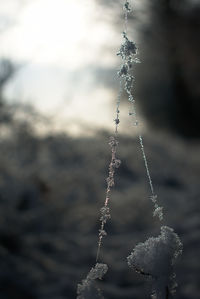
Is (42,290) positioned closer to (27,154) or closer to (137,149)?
(27,154)

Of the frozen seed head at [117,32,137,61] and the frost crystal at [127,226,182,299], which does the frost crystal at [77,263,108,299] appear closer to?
the frost crystal at [127,226,182,299]

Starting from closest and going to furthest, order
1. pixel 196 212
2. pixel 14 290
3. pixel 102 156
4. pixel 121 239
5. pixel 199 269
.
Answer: pixel 14 290 < pixel 199 269 < pixel 121 239 < pixel 196 212 < pixel 102 156

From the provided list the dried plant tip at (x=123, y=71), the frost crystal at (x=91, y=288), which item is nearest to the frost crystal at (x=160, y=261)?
the frost crystal at (x=91, y=288)

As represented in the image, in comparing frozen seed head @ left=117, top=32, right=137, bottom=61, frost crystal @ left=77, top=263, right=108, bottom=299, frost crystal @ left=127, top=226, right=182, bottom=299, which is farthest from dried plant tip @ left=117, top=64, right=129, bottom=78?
frost crystal @ left=77, top=263, right=108, bottom=299

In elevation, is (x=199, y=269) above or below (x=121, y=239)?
below

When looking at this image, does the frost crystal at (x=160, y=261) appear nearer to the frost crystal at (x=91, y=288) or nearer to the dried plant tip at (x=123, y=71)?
the frost crystal at (x=91, y=288)

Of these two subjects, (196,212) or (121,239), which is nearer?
(121,239)

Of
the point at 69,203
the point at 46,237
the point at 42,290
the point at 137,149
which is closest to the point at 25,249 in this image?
the point at 46,237

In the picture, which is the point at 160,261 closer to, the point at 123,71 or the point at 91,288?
the point at 91,288
